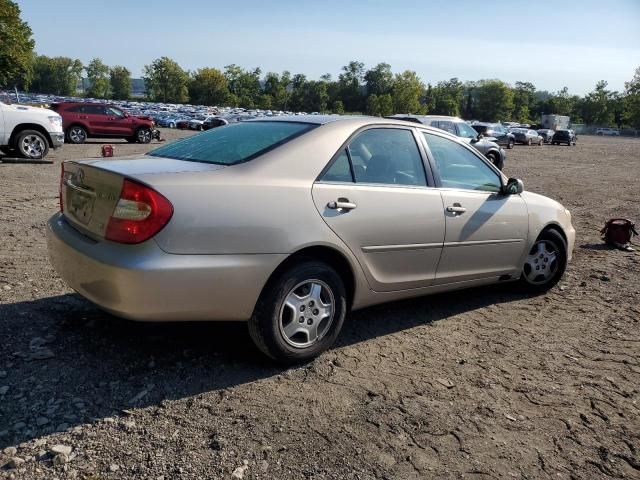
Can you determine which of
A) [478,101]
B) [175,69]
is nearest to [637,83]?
[478,101]

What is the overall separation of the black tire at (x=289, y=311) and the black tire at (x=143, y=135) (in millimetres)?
22578

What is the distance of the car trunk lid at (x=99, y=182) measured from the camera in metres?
3.13

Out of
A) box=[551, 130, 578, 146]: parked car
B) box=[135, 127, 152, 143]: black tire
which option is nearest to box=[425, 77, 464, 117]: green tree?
box=[551, 130, 578, 146]: parked car

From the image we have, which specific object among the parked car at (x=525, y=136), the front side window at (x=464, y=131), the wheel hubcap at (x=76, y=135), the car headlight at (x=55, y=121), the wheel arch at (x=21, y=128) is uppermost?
the parked car at (x=525, y=136)

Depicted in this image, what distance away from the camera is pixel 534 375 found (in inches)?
146

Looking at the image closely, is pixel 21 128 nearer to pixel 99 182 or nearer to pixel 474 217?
pixel 99 182

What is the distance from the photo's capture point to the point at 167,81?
12900 centimetres

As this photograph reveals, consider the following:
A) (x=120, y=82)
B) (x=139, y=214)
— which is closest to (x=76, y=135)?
(x=139, y=214)

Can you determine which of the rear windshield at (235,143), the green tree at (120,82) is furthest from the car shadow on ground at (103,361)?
the green tree at (120,82)

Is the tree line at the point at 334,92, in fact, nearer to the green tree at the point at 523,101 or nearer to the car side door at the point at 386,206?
the green tree at the point at 523,101

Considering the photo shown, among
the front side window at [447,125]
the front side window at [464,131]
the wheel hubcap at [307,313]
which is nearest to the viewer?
the wheel hubcap at [307,313]

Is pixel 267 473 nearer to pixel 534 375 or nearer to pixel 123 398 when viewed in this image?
pixel 123 398

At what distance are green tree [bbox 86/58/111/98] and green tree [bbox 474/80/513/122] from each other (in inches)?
3635

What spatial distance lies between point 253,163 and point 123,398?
151 centimetres
